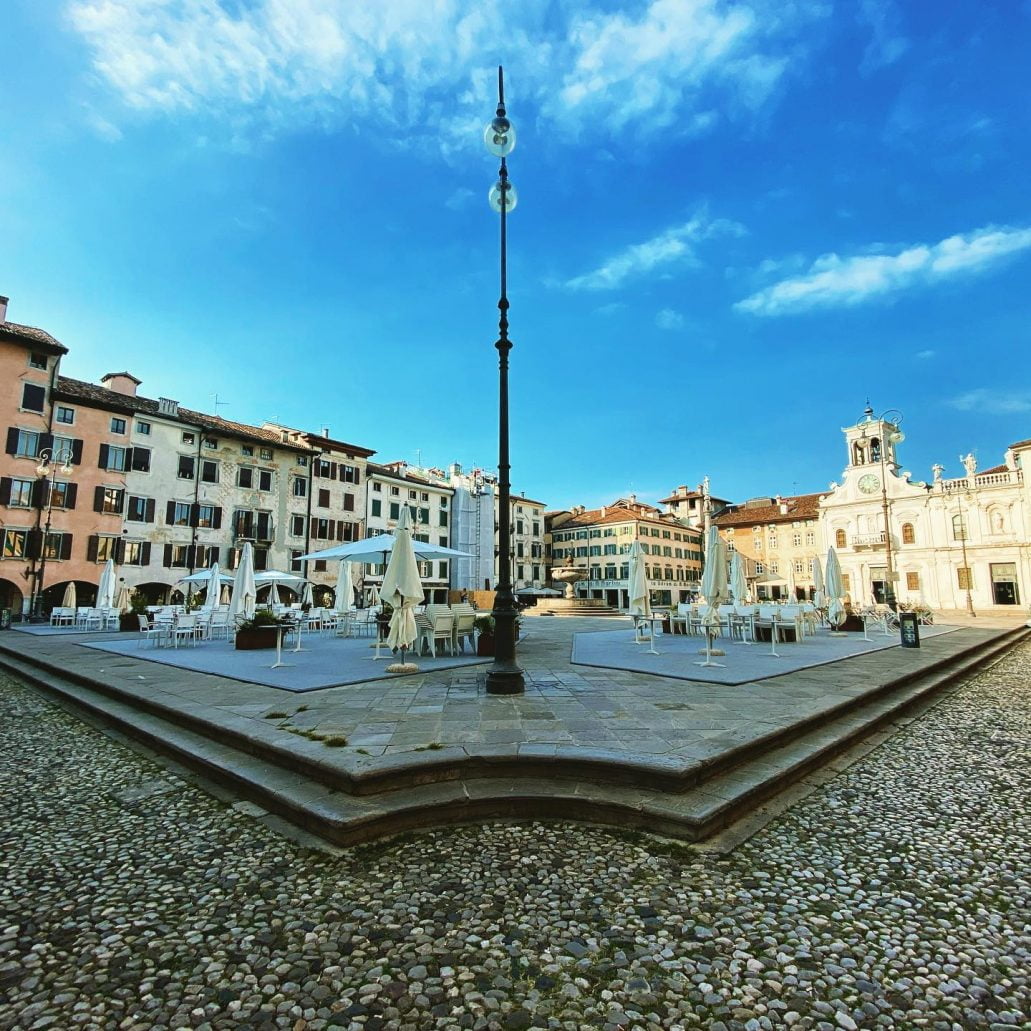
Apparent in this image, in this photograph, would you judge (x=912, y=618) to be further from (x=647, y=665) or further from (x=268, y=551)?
(x=268, y=551)

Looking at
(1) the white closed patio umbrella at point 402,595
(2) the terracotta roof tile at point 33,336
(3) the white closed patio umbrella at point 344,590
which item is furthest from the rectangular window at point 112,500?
(1) the white closed patio umbrella at point 402,595

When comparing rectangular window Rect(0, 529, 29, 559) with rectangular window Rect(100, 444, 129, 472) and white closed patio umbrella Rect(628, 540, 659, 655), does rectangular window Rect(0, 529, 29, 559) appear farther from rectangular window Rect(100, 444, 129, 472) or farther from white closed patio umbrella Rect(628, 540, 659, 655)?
white closed patio umbrella Rect(628, 540, 659, 655)

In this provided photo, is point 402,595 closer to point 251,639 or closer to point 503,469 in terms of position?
point 503,469

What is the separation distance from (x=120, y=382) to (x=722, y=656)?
1461 inches

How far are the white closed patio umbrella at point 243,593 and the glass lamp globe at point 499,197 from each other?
10517 millimetres

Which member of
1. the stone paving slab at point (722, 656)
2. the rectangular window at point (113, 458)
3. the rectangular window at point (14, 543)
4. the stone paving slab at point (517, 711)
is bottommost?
the stone paving slab at point (722, 656)

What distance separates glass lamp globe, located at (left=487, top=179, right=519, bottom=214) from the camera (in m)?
8.78

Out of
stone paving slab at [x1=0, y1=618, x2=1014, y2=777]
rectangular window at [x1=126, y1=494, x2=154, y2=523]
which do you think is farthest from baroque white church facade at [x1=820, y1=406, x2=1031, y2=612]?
rectangular window at [x1=126, y1=494, x2=154, y2=523]

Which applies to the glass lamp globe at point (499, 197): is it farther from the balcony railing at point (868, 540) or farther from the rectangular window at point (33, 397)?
the balcony railing at point (868, 540)

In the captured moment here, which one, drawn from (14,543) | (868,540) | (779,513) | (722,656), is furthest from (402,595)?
(779,513)

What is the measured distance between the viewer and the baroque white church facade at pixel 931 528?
44.3 m

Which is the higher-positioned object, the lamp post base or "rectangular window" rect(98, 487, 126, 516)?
"rectangular window" rect(98, 487, 126, 516)

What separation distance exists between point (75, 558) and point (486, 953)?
114 feet

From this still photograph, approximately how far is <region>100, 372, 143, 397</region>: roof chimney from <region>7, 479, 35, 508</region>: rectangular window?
306 inches
